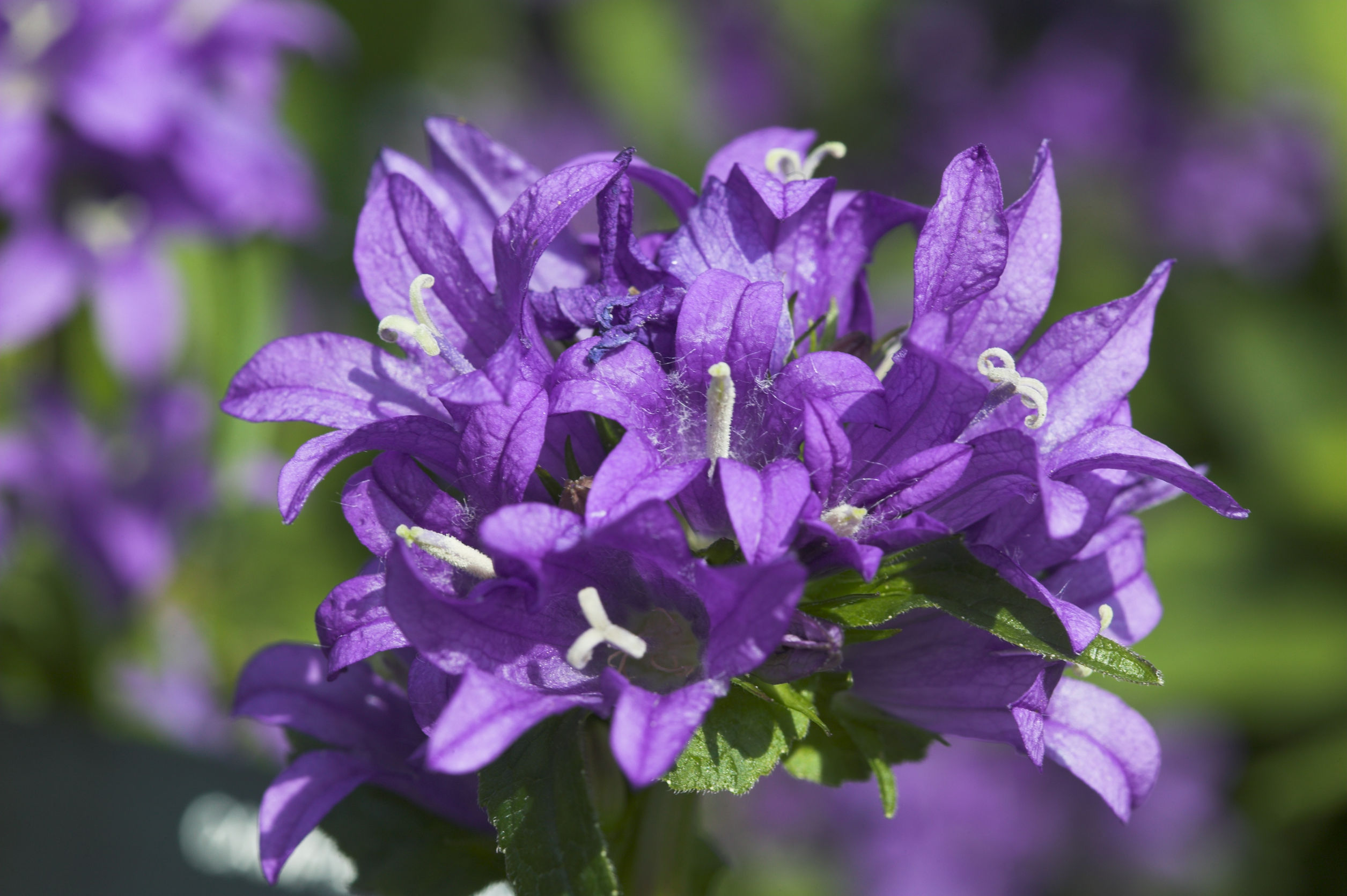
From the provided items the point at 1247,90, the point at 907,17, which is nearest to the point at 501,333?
the point at 1247,90

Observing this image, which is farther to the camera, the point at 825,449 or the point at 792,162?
the point at 792,162

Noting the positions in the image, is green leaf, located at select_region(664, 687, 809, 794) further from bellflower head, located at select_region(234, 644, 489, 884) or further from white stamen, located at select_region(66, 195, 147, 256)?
white stamen, located at select_region(66, 195, 147, 256)

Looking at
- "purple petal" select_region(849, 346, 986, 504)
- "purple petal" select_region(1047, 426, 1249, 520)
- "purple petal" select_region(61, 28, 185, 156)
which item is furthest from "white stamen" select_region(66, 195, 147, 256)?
"purple petal" select_region(1047, 426, 1249, 520)

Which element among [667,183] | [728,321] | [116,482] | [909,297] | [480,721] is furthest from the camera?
[909,297]

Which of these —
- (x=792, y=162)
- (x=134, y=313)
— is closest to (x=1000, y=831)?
(x=134, y=313)

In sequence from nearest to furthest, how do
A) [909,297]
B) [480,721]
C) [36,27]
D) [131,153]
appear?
1. [480,721]
2. [36,27]
3. [131,153]
4. [909,297]

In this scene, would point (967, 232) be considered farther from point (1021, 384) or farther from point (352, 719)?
point (352, 719)

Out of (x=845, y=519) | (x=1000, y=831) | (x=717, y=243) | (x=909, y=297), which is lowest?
(x=1000, y=831)
